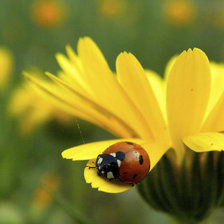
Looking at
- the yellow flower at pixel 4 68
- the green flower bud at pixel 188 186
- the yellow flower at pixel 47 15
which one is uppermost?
the green flower bud at pixel 188 186

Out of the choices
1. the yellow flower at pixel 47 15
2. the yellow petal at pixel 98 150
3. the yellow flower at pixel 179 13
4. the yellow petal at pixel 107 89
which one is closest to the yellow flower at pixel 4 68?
the yellow flower at pixel 47 15

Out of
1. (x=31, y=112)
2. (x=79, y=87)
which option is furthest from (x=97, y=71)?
(x=31, y=112)

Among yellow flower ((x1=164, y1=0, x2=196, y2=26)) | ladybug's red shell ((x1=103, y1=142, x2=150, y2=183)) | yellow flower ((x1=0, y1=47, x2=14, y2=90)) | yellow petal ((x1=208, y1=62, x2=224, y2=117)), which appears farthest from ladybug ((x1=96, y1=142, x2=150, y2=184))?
yellow flower ((x1=164, y1=0, x2=196, y2=26))

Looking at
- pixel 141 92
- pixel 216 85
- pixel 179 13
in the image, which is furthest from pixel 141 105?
pixel 179 13

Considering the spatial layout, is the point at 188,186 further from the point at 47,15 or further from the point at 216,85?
the point at 47,15

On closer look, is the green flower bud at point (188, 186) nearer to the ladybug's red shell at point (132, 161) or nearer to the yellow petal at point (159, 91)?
the ladybug's red shell at point (132, 161)

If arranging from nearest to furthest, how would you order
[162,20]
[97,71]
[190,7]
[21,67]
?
[97,71] → [21,67] → [190,7] → [162,20]

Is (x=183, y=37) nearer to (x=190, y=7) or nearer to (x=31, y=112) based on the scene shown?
(x=190, y=7)
